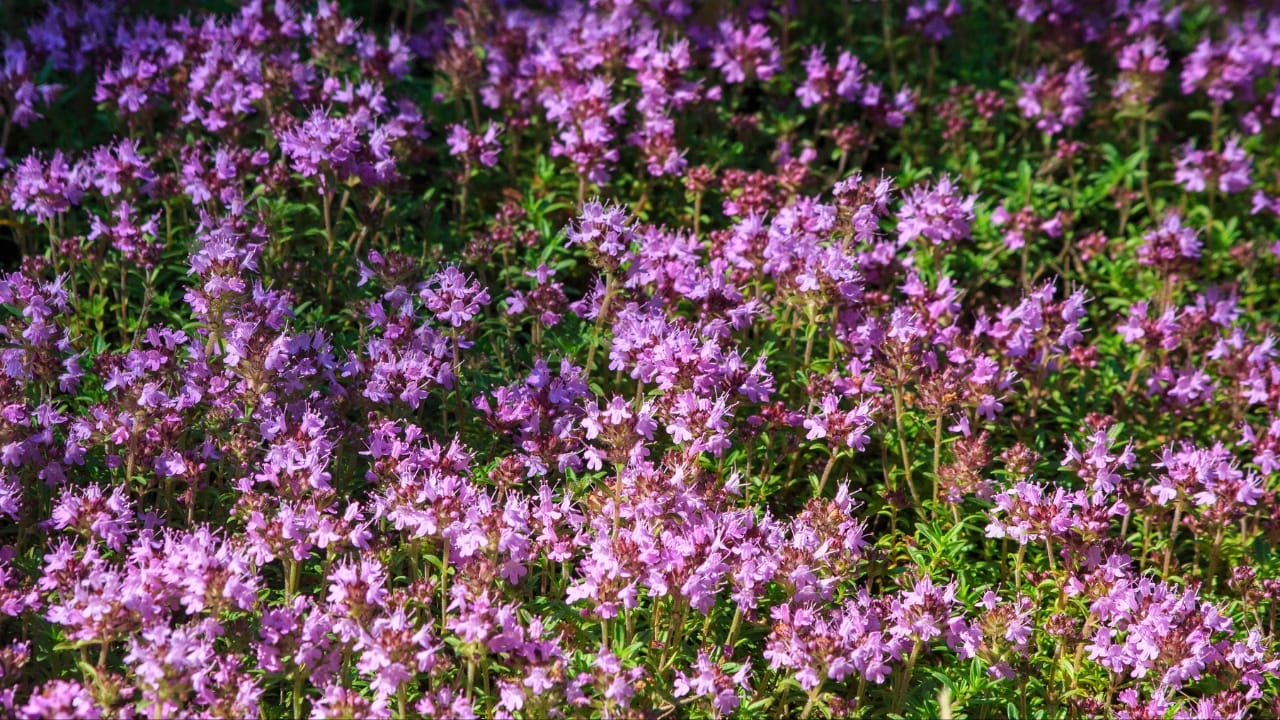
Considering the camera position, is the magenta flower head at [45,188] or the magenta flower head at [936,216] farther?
the magenta flower head at [936,216]

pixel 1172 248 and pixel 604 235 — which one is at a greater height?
pixel 604 235

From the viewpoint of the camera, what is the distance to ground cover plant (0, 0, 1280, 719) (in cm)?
442

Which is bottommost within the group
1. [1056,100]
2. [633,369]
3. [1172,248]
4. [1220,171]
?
[633,369]

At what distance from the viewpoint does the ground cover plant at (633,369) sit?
4418 mm

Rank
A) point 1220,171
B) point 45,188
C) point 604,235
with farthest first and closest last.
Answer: point 1220,171
point 45,188
point 604,235

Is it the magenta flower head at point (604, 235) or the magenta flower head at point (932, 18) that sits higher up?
the magenta flower head at point (932, 18)

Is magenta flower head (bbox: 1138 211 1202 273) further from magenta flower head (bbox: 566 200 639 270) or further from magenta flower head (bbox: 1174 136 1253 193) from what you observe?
magenta flower head (bbox: 566 200 639 270)

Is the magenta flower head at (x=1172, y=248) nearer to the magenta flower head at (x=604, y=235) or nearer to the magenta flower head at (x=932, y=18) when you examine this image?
the magenta flower head at (x=932, y=18)

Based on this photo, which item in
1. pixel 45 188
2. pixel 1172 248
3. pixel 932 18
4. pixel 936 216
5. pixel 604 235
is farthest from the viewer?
pixel 932 18

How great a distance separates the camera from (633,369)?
5160mm

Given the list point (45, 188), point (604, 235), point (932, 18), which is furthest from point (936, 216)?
point (45, 188)

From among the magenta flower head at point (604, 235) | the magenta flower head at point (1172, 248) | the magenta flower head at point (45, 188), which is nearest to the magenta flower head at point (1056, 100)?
the magenta flower head at point (1172, 248)

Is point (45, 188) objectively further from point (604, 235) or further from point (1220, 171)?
point (1220, 171)

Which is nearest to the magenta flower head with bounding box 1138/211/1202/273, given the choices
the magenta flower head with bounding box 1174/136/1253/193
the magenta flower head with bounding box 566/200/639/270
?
the magenta flower head with bounding box 1174/136/1253/193
